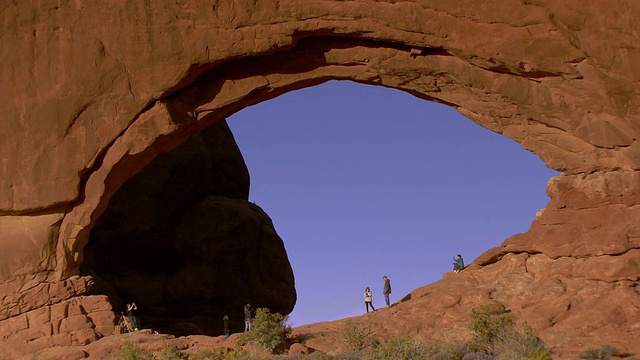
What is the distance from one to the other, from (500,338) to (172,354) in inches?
232

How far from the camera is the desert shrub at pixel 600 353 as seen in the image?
39.9 ft

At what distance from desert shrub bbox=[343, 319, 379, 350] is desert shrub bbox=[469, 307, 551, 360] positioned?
77.2 inches

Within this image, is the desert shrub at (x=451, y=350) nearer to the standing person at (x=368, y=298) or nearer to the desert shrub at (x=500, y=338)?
the desert shrub at (x=500, y=338)

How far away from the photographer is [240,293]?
87.5 feet

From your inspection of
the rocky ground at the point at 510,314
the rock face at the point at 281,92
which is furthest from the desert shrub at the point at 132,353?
the rock face at the point at 281,92

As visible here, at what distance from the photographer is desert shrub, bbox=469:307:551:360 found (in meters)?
12.7

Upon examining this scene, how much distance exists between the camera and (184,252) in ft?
86.0

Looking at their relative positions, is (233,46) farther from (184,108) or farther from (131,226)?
(131,226)

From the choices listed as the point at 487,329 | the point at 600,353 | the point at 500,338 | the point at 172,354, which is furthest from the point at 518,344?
the point at 172,354

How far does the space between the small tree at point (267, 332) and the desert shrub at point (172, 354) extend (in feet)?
5.07

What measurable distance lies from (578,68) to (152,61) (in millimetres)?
8761

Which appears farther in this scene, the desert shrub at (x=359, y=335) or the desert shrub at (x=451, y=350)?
the desert shrub at (x=359, y=335)

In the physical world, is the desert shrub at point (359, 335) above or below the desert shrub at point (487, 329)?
above

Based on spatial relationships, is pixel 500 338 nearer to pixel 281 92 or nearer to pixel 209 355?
pixel 209 355
